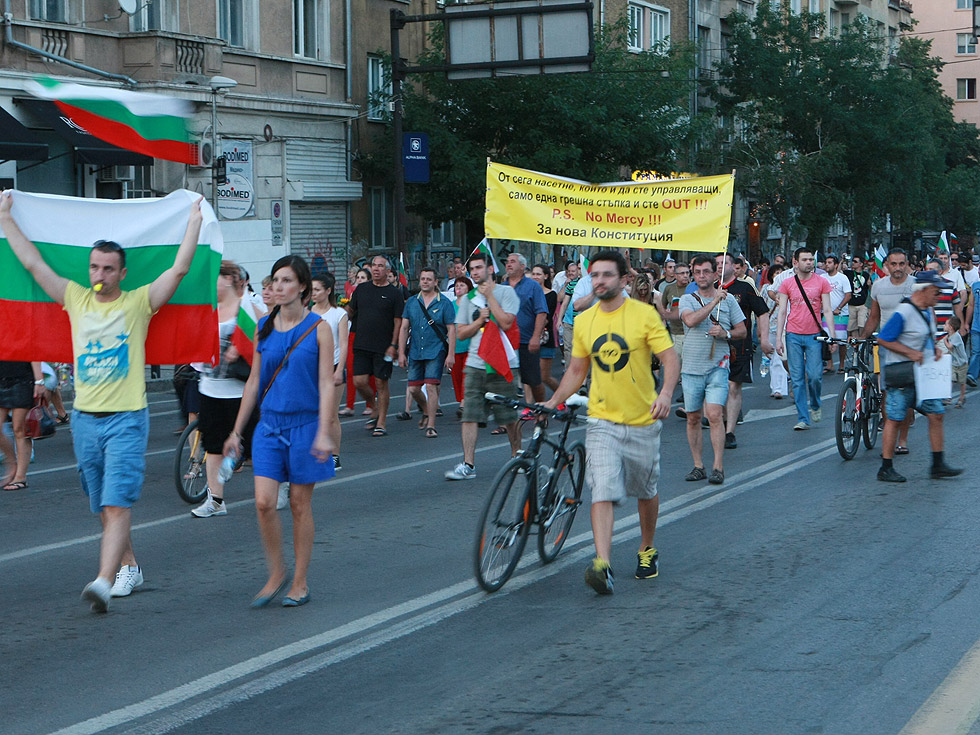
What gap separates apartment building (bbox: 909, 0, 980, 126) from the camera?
9381 cm

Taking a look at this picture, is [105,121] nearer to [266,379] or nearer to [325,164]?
[266,379]

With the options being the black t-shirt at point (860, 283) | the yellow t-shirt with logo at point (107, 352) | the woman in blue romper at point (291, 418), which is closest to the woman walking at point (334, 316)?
the woman in blue romper at point (291, 418)

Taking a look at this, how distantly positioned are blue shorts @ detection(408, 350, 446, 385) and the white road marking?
585 centimetres

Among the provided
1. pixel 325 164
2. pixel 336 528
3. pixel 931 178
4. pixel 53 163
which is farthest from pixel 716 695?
pixel 931 178

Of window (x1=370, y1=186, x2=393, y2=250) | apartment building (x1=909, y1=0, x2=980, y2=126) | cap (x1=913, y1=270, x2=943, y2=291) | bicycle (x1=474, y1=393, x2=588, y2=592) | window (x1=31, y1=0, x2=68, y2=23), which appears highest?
apartment building (x1=909, y1=0, x2=980, y2=126)

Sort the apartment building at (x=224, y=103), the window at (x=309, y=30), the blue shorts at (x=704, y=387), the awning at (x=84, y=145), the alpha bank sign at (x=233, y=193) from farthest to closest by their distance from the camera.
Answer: the window at (x=309, y=30) → the alpha bank sign at (x=233, y=193) → the apartment building at (x=224, y=103) → the awning at (x=84, y=145) → the blue shorts at (x=704, y=387)

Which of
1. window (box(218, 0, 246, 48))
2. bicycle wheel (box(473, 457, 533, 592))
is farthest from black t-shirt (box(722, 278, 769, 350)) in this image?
window (box(218, 0, 246, 48))

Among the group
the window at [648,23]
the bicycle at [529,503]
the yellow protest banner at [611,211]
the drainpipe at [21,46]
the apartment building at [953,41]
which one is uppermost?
the apartment building at [953,41]

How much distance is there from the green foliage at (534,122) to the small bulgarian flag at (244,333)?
1988cm

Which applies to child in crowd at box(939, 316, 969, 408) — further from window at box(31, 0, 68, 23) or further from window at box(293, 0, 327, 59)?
window at box(293, 0, 327, 59)

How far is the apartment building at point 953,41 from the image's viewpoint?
9381 cm

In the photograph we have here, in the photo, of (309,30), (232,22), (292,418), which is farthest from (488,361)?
(309,30)

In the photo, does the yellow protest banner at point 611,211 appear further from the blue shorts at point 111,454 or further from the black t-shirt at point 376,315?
the blue shorts at point 111,454

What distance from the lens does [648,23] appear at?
44.3 metres
